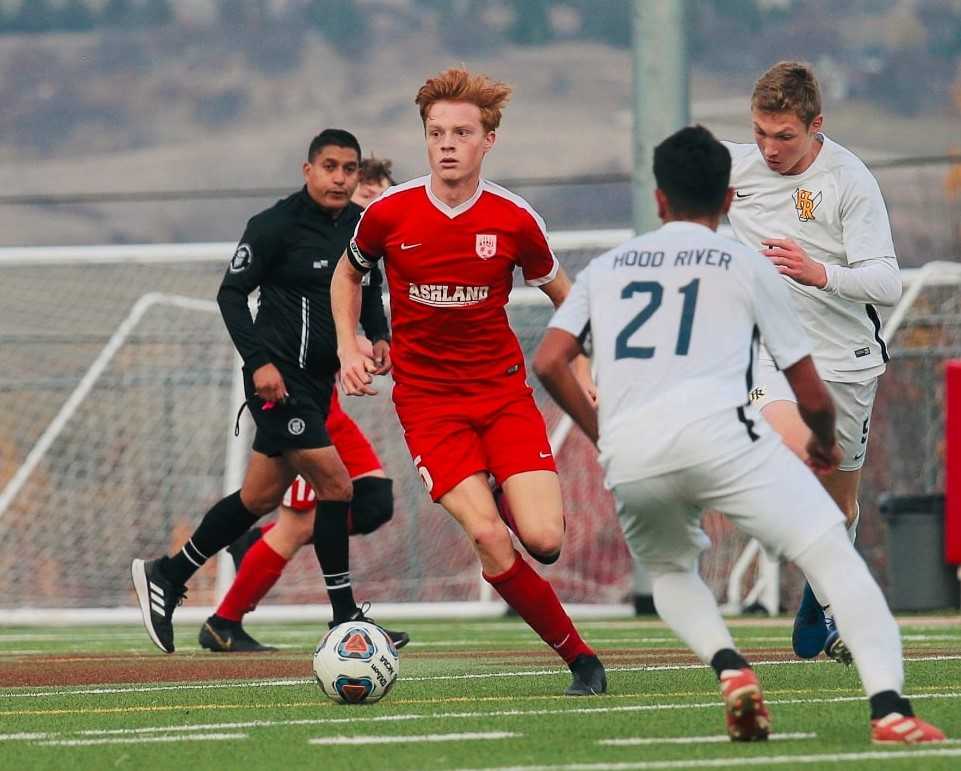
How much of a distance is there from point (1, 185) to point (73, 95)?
11.3 meters

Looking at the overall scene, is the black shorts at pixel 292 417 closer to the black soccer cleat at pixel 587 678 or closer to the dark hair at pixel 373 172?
the dark hair at pixel 373 172

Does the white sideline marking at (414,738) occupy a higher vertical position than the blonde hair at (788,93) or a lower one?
lower

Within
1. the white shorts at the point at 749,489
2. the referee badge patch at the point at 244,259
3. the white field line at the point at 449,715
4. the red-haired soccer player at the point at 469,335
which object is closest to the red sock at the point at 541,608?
the red-haired soccer player at the point at 469,335

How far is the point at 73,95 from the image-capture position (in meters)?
97.4

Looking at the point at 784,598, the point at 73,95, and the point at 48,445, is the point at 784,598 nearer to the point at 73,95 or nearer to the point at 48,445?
the point at 48,445

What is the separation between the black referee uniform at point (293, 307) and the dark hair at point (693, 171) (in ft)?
11.9

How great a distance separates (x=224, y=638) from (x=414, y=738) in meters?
4.30

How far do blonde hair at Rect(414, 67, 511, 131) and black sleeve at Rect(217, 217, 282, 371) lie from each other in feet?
5.87

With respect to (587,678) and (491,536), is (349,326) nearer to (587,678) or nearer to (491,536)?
(491,536)

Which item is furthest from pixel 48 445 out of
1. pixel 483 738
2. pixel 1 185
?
pixel 1 185

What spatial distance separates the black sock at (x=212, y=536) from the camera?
9.96 metres

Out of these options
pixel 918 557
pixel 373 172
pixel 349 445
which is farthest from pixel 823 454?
pixel 918 557

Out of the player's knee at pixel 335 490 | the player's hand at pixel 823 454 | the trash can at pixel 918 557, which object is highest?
the player's hand at pixel 823 454

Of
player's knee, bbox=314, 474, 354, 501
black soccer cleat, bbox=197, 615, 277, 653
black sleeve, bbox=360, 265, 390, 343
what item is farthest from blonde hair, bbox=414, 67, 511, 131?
black soccer cleat, bbox=197, 615, 277, 653
